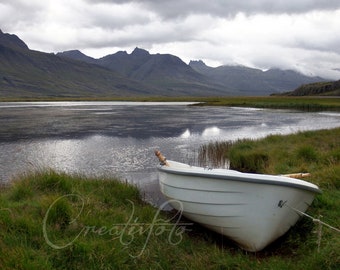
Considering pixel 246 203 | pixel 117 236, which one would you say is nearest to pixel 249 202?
pixel 246 203

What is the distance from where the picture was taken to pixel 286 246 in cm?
790

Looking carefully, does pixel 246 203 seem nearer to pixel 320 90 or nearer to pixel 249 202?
pixel 249 202

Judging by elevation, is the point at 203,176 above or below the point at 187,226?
above

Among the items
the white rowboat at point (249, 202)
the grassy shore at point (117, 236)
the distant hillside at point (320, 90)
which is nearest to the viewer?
the grassy shore at point (117, 236)

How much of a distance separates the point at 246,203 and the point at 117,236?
2779 mm

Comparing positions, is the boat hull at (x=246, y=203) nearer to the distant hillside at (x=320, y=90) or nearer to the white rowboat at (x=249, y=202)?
the white rowboat at (x=249, y=202)

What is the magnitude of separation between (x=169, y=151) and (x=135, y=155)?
8.05ft

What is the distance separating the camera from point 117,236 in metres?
7.42

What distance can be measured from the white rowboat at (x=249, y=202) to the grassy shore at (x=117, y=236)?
0.41 meters

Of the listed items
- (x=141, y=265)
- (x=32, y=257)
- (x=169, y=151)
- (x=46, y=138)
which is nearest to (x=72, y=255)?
(x=32, y=257)

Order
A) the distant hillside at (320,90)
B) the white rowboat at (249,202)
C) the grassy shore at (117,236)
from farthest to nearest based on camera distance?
the distant hillside at (320,90)
the white rowboat at (249,202)
the grassy shore at (117,236)

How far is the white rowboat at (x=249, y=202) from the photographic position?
7348 millimetres

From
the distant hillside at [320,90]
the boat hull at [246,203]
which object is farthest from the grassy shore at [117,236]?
the distant hillside at [320,90]

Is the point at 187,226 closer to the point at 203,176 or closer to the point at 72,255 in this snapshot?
the point at 203,176
